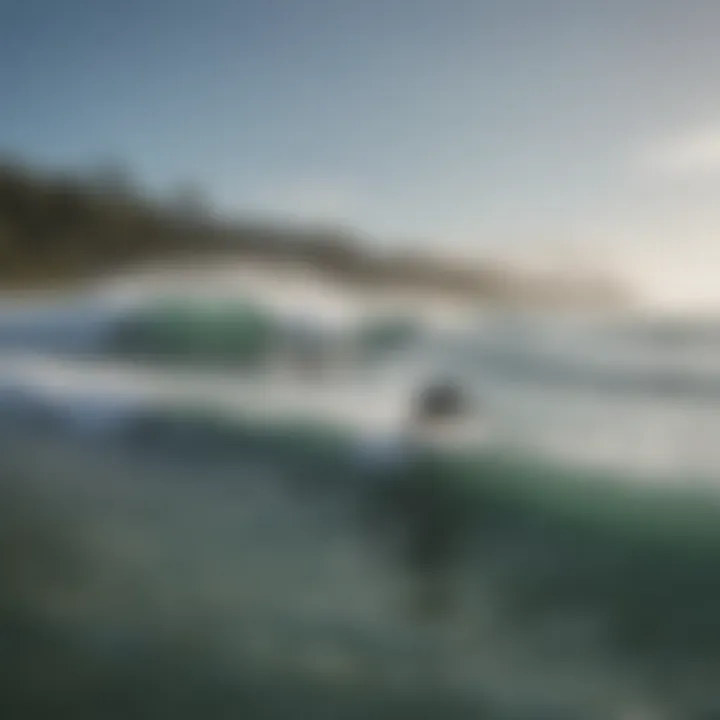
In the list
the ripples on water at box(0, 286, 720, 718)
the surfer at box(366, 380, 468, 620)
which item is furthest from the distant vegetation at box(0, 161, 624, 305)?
the surfer at box(366, 380, 468, 620)

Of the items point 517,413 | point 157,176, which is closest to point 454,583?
point 517,413

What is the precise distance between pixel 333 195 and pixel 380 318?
0.20 m

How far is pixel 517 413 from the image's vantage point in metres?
1.14

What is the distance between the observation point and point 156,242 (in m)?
1.24

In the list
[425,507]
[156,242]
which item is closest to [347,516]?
[425,507]

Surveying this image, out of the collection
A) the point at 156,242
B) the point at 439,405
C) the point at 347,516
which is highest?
the point at 156,242

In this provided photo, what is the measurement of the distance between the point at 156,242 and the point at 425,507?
0.60 meters

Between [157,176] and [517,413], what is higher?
[157,176]

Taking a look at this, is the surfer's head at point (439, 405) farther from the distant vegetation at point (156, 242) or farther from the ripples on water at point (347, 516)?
the distant vegetation at point (156, 242)

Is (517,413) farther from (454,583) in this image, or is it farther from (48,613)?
(48,613)

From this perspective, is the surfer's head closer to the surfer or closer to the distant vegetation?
the surfer

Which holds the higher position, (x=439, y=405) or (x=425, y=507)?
(x=439, y=405)

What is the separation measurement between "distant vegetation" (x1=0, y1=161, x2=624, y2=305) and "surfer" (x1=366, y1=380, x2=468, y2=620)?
0.58ft

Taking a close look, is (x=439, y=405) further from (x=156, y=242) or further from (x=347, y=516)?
Result: (x=156, y=242)
